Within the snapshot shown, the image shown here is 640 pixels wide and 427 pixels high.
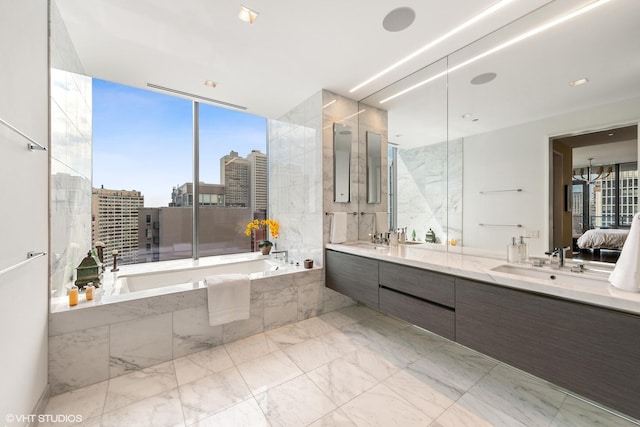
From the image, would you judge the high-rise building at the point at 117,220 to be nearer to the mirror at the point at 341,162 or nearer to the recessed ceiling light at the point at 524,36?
the mirror at the point at 341,162

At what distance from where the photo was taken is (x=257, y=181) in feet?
13.0

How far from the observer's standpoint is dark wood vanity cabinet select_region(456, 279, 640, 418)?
1.06 meters

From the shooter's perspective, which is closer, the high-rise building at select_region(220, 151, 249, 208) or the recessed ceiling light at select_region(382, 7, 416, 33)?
the recessed ceiling light at select_region(382, 7, 416, 33)

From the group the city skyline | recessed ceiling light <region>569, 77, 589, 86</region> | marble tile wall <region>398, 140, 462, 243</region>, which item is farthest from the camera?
the city skyline

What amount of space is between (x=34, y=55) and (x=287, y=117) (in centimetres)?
243

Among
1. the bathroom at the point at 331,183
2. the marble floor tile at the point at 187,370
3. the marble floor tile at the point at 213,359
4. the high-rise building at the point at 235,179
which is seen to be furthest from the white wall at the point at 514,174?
the high-rise building at the point at 235,179

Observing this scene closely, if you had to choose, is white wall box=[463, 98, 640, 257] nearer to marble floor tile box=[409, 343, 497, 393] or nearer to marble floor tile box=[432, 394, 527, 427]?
marble floor tile box=[409, 343, 497, 393]

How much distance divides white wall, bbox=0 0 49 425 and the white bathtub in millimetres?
721

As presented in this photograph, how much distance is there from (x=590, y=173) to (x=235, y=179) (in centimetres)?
365

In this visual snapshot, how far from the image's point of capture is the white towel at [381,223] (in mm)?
2922

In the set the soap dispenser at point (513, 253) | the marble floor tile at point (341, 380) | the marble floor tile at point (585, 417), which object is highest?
the soap dispenser at point (513, 253)

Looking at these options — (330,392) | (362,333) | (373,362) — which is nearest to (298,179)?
(362,333)

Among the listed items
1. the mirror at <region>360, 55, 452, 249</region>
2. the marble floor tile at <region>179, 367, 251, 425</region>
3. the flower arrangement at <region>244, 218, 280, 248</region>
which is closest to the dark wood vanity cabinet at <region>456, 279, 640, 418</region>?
the mirror at <region>360, 55, 452, 249</region>

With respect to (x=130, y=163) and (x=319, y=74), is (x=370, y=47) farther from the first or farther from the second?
(x=130, y=163)
